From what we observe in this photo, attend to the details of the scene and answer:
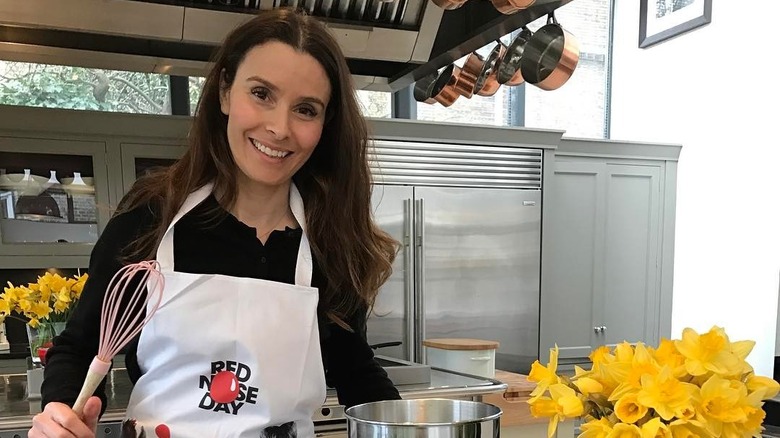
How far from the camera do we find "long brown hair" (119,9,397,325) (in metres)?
0.94

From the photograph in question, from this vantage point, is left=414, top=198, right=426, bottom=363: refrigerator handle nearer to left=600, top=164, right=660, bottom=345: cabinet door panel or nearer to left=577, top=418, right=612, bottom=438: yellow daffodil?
left=600, top=164, right=660, bottom=345: cabinet door panel

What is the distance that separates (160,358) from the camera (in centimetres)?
89

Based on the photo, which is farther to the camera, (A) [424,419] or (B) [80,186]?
(B) [80,186]

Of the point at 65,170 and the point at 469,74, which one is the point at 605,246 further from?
the point at 65,170

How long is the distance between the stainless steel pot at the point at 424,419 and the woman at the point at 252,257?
26 centimetres

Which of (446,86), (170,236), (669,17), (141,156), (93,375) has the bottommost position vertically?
(93,375)

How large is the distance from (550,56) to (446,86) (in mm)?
419

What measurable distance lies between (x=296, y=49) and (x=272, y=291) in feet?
1.16

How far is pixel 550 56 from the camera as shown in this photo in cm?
156

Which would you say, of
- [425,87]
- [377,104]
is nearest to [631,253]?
[377,104]

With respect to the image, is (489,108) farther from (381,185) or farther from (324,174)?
(324,174)

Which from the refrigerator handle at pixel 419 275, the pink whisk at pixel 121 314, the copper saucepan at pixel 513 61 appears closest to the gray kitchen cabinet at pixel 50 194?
the refrigerator handle at pixel 419 275

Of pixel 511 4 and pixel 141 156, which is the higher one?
pixel 511 4

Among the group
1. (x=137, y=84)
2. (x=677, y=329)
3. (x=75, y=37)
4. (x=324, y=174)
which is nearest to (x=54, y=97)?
(x=137, y=84)
